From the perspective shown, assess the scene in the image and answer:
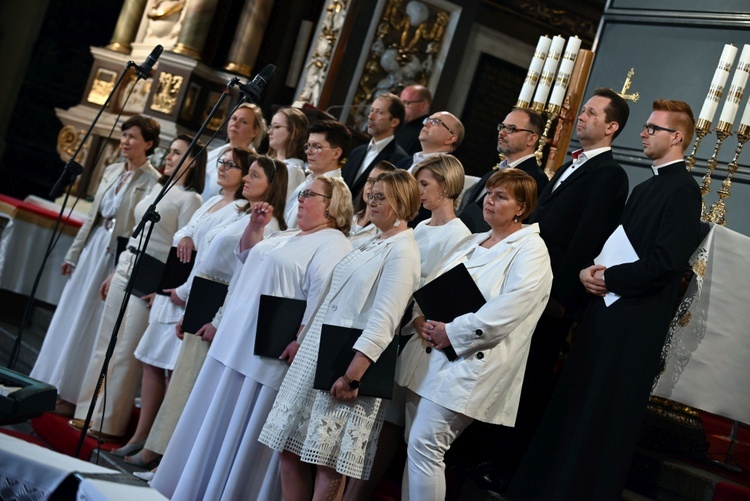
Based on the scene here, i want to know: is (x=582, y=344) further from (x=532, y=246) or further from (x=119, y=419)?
(x=119, y=419)

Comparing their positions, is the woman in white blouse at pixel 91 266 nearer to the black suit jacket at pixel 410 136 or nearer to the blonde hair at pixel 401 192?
the black suit jacket at pixel 410 136

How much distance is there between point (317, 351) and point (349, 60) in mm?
4802

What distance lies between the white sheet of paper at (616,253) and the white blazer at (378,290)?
72 cm

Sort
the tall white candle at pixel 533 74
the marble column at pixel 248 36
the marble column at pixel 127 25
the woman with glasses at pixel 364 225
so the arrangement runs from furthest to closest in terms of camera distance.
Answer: the marble column at pixel 127 25 < the marble column at pixel 248 36 < the tall white candle at pixel 533 74 < the woman with glasses at pixel 364 225

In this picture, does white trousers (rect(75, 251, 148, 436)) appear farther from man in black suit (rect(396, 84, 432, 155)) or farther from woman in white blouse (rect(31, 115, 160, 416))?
man in black suit (rect(396, 84, 432, 155))

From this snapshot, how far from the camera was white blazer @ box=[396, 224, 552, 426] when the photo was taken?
3627 mm

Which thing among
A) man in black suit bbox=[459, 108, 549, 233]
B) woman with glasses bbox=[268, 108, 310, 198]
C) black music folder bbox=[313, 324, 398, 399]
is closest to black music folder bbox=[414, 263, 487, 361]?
black music folder bbox=[313, 324, 398, 399]

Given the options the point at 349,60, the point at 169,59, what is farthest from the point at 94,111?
the point at 349,60

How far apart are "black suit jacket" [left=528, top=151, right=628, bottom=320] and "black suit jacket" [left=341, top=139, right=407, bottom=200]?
1.48 metres

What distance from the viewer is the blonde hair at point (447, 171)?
427 cm

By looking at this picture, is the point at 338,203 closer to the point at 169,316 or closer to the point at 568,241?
the point at 568,241

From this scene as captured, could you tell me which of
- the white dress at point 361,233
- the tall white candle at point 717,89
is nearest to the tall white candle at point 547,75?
the tall white candle at point 717,89

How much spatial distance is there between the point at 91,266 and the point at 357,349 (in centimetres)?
280

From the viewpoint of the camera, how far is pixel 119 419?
5.38 meters
